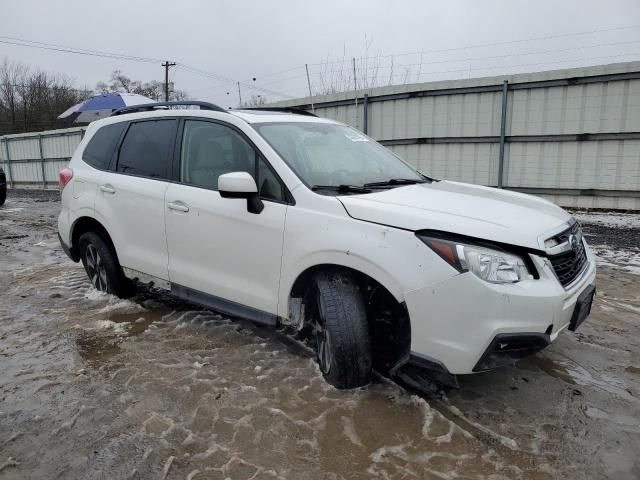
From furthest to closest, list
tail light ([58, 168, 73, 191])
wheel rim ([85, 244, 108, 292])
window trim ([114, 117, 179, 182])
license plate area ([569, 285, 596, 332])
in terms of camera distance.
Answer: tail light ([58, 168, 73, 191])
wheel rim ([85, 244, 108, 292])
window trim ([114, 117, 179, 182])
license plate area ([569, 285, 596, 332])

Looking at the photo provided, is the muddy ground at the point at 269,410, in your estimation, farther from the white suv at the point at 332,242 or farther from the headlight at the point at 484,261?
the headlight at the point at 484,261

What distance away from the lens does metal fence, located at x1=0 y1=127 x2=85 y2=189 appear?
63.6ft

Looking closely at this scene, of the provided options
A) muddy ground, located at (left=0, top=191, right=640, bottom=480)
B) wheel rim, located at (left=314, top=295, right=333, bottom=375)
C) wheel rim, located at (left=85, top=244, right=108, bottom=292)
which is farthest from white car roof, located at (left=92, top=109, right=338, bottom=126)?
muddy ground, located at (left=0, top=191, right=640, bottom=480)

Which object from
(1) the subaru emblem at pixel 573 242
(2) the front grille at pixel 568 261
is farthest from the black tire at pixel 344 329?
(1) the subaru emblem at pixel 573 242

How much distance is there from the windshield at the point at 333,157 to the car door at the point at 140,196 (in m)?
1.03

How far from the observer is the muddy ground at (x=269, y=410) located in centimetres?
236

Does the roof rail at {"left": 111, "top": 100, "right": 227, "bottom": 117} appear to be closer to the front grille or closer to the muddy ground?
the muddy ground

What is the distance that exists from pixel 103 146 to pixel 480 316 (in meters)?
3.77

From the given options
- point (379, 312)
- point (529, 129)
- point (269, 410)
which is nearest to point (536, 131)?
point (529, 129)

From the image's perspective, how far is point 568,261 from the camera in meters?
2.80

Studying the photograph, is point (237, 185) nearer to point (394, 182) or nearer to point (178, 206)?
point (178, 206)

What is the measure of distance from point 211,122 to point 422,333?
7.30 feet

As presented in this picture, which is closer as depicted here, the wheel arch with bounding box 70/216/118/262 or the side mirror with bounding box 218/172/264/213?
the side mirror with bounding box 218/172/264/213

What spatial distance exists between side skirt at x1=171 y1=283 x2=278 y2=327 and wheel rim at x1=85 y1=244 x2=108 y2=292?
1067 mm
